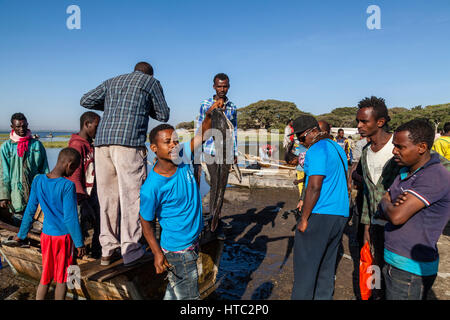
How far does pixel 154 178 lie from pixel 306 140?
166cm

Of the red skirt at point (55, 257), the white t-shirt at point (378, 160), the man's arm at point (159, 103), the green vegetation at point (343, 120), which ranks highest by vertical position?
the green vegetation at point (343, 120)

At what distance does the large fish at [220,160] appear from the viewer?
11.7 ft

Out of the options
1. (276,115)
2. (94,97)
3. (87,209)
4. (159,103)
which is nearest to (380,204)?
(159,103)

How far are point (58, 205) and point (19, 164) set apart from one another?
8.48ft

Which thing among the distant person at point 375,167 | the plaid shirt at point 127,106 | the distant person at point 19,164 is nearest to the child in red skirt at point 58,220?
the plaid shirt at point 127,106

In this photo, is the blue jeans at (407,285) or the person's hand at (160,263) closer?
the blue jeans at (407,285)

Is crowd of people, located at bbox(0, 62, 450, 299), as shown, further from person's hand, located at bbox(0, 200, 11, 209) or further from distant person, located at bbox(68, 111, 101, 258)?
person's hand, located at bbox(0, 200, 11, 209)

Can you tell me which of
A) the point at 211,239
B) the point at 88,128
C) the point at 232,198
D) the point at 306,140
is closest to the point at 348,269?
the point at 211,239

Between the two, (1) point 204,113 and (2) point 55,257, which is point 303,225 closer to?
(1) point 204,113

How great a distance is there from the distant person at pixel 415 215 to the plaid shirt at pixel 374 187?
0.75 meters

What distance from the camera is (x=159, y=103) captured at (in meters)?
3.37

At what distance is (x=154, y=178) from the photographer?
2.34m

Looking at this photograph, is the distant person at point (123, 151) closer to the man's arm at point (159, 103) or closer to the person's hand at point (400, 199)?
the man's arm at point (159, 103)
